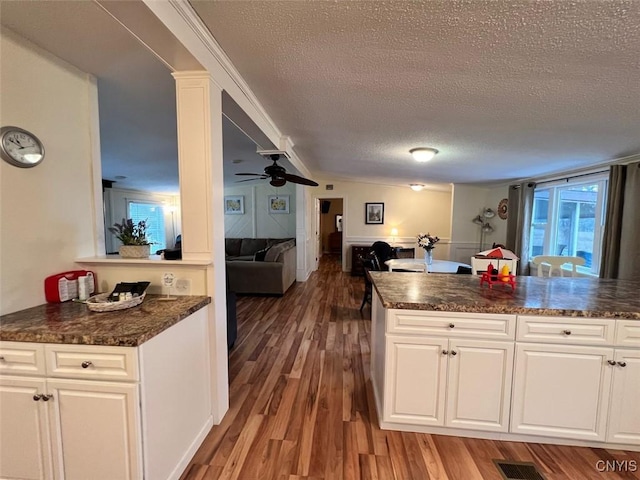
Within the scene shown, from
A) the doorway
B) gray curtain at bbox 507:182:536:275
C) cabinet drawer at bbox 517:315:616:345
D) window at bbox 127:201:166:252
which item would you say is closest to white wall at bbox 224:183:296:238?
window at bbox 127:201:166:252

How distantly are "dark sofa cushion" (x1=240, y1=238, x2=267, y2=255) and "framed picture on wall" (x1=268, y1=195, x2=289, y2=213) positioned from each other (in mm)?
985

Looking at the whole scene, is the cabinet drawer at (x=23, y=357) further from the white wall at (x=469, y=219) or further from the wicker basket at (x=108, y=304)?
the white wall at (x=469, y=219)

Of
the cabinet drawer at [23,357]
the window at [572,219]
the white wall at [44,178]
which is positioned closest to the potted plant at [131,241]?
the white wall at [44,178]

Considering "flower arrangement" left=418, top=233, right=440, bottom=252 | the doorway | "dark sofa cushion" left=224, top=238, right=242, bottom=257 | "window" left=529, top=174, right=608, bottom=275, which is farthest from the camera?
the doorway

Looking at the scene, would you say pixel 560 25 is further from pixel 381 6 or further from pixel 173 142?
pixel 173 142

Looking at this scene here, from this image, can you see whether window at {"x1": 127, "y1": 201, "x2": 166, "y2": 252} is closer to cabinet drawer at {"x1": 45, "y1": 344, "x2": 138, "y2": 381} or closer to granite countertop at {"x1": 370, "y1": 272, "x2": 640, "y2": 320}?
cabinet drawer at {"x1": 45, "y1": 344, "x2": 138, "y2": 381}

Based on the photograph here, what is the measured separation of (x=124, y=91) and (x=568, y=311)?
131 inches

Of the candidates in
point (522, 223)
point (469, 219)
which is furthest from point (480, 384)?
point (469, 219)

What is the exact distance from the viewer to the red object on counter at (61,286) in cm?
162

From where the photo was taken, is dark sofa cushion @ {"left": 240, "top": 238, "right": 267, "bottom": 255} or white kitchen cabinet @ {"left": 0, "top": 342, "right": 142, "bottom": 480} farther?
dark sofa cushion @ {"left": 240, "top": 238, "right": 267, "bottom": 255}

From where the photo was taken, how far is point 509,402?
1737mm

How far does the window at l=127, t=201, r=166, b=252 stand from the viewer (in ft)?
22.9

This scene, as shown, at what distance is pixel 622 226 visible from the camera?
126 inches

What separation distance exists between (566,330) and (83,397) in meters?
2.49
